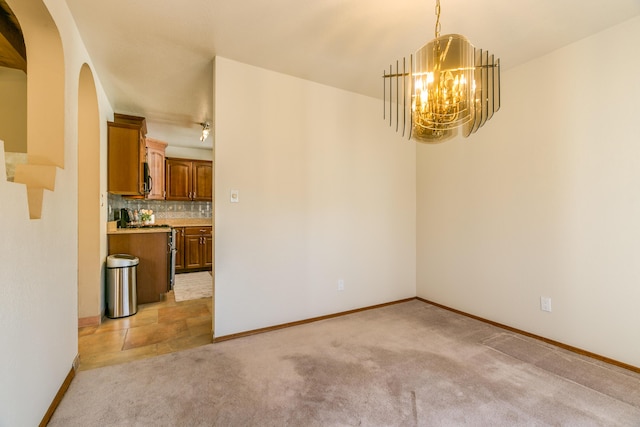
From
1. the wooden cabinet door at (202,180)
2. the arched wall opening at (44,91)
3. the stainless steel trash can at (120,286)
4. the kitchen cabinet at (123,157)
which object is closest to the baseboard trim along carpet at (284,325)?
the stainless steel trash can at (120,286)

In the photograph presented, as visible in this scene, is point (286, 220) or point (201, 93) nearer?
point (286, 220)

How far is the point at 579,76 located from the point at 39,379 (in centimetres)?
432

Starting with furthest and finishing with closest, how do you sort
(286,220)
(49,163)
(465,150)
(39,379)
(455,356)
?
(465,150) < (286,220) < (455,356) < (49,163) < (39,379)

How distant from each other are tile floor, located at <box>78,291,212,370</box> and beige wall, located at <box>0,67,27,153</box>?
1787 millimetres

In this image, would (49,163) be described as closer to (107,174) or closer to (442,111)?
(107,174)

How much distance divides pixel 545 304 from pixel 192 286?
15.2 ft

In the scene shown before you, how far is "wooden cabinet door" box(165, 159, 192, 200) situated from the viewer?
588 centimetres

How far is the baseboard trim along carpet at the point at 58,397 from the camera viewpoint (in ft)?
5.26

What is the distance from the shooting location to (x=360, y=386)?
195 cm

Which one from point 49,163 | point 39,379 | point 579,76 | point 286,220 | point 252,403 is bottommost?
point 252,403

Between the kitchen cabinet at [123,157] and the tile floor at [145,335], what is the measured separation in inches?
60.3

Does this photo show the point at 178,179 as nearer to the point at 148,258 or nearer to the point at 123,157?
the point at 123,157

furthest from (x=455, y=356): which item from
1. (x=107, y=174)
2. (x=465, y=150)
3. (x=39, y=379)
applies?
(x=107, y=174)

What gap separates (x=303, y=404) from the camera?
1775 millimetres
